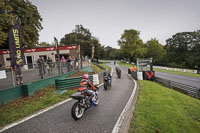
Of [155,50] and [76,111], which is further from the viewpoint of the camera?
[155,50]

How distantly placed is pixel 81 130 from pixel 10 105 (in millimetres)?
3860

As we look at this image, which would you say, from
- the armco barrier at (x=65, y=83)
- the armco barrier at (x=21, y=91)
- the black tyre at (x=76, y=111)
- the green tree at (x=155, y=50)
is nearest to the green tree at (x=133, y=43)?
the green tree at (x=155, y=50)

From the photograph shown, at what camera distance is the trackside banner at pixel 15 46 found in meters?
5.75

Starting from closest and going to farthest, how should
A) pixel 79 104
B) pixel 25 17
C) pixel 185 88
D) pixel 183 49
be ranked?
1. pixel 79 104
2. pixel 185 88
3. pixel 25 17
4. pixel 183 49

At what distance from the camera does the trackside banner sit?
5.75 m

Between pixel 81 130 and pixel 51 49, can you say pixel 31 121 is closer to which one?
pixel 81 130

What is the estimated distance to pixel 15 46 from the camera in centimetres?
587

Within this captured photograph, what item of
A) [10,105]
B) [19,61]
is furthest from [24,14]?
[10,105]

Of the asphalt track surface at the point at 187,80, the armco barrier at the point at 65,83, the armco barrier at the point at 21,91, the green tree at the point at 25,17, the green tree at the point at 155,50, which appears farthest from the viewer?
the green tree at the point at 155,50

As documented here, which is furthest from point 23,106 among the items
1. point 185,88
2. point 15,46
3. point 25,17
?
point 25,17

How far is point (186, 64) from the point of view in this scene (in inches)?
1700

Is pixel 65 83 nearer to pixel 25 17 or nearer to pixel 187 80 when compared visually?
pixel 187 80

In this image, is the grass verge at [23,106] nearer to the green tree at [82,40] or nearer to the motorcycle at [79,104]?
the motorcycle at [79,104]

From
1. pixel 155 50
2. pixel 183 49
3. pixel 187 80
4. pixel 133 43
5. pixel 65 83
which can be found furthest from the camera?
pixel 183 49
